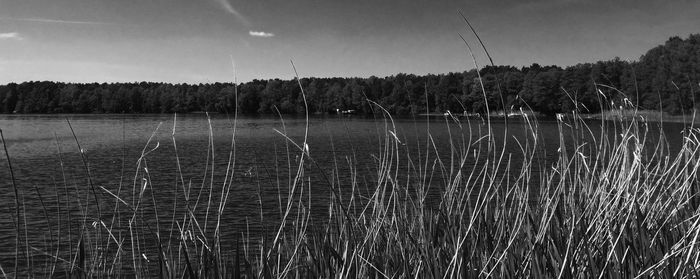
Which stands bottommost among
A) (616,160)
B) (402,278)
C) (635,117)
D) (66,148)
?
(66,148)

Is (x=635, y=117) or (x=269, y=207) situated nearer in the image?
(x=635, y=117)

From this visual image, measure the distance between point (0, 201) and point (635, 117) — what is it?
18.7 meters

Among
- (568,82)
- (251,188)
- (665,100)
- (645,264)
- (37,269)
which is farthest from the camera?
(568,82)

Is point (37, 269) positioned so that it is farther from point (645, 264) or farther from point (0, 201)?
point (645, 264)

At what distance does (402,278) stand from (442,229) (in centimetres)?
102

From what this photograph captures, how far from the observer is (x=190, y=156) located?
34.8 metres

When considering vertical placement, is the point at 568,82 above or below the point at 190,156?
above

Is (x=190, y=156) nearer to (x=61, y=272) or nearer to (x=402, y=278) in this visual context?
(x=61, y=272)

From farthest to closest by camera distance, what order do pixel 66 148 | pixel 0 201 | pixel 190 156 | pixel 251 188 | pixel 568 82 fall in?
1. pixel 568 82
2. pixel 66 148
3. pixel 190 156
4. pixel 251 188
5. pixel 0 201

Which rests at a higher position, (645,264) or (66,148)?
(645,264)

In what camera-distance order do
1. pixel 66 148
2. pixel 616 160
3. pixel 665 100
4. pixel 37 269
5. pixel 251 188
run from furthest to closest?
pixel 665 100 < pixel 66 148 < pixel 251 188 < pixel 37 269 < pixel 616 160

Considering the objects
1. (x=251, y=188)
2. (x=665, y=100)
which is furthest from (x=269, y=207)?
(x=665, y=100)

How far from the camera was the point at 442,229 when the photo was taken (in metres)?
4.55

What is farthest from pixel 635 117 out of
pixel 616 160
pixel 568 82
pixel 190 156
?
pixel 568 82
